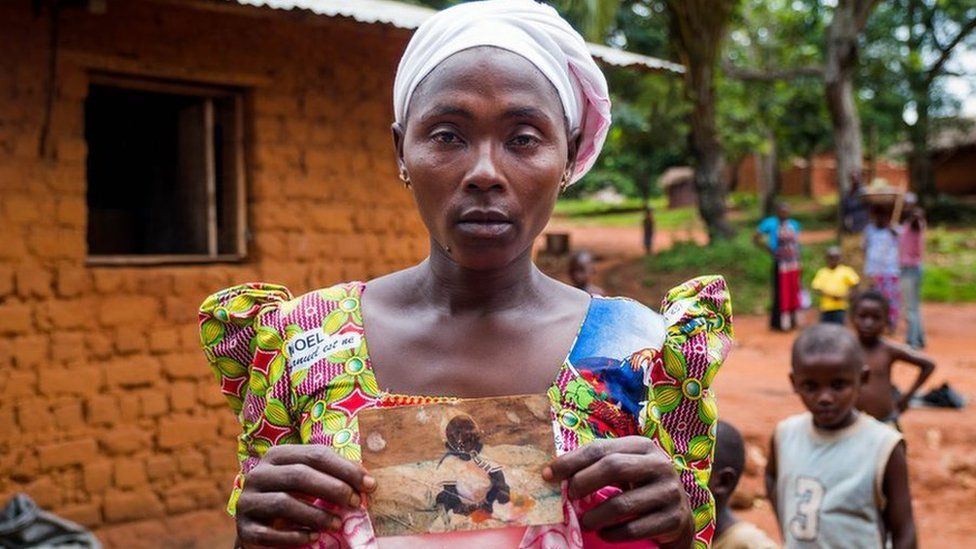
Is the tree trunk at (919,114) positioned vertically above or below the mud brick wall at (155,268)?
above

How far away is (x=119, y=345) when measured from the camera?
5.31 metres

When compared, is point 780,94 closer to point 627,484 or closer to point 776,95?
point 776,95

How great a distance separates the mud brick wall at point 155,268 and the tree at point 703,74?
384 inches

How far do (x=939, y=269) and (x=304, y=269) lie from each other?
1501 cm

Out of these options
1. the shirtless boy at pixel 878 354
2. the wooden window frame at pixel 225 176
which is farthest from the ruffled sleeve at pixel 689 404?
the wooden window frame at pixel 225 176

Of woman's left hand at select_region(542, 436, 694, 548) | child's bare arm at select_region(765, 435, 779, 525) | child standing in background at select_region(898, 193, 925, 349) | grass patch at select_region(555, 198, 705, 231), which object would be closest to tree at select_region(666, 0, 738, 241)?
child standing in background at select_region(898, 193, 925, 349)

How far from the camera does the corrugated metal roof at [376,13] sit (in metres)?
4.84

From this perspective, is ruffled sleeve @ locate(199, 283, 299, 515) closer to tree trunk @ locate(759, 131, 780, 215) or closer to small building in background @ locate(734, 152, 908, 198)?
tree trunk @ locate(759, 131, 780, 215)

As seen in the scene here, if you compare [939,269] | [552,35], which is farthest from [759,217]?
[552,35]

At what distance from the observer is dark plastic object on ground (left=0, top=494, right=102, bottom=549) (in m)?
4.72

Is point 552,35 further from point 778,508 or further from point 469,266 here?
point 778,508

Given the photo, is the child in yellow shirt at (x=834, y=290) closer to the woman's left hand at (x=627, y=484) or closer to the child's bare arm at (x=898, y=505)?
the child's bare arm at (x=898, y=505)

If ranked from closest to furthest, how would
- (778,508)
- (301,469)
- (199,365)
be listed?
(301,469) → (778,508) → (199,365)

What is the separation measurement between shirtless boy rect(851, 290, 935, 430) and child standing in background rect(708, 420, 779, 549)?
1999mm
